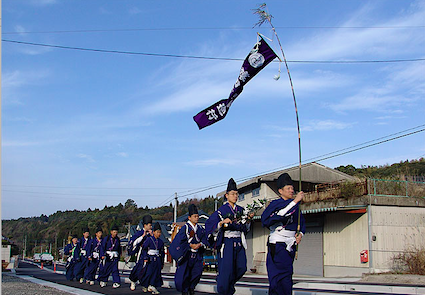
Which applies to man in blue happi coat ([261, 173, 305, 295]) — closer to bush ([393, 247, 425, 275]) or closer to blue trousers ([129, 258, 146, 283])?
blue trousers ([129, 258, 146, 283])

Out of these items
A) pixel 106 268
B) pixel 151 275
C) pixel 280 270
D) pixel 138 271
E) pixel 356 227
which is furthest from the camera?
pixel 356 227

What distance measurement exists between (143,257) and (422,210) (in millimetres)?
13552

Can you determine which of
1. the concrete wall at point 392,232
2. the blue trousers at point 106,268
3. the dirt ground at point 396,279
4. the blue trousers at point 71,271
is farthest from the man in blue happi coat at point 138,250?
the concrete wall at point 392,232

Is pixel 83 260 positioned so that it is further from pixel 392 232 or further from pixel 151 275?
pixel 392 232

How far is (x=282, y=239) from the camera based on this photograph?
21.6ft

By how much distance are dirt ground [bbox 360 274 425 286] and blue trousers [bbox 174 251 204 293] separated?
8.77 meters

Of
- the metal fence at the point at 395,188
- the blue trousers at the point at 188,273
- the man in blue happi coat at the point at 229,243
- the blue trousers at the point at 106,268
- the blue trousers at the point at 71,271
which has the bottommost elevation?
the blue trousers at the point at 71,271

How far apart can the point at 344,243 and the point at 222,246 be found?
1519cm

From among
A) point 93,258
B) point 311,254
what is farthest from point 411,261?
point 93,258

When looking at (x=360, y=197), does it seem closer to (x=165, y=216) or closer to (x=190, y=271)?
(x=190, y=271)

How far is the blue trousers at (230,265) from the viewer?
7.26m

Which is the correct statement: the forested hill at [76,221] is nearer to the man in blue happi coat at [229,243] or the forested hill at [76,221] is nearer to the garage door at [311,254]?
the garage door at [311,254]

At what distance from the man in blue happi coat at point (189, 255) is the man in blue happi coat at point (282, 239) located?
2708mm

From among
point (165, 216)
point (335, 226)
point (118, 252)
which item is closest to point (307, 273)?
point (335, 226)
